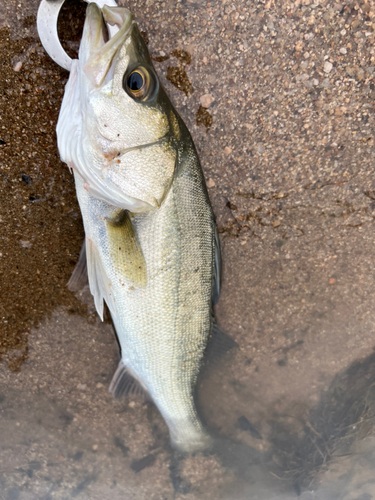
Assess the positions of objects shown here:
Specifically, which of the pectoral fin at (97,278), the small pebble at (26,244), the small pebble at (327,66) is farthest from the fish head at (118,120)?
the small pebble at (327,66)

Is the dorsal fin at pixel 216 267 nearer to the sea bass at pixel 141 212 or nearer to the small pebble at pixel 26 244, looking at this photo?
the sea bass at pixel 141 212

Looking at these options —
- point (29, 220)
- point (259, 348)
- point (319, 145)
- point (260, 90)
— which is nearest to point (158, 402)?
point (259, 348)

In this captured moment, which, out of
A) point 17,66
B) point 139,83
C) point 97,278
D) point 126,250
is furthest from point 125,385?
point 17,66

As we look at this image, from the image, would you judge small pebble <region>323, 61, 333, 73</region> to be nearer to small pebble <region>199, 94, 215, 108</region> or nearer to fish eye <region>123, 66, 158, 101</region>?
small pebble <region>199, 94, 215, 108</region>

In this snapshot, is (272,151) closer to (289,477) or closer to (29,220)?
(29,220)

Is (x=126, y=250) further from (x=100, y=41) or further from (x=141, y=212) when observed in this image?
(x=100, y=41)

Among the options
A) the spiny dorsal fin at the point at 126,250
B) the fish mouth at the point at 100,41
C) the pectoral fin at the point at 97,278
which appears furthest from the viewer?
the pectoral fin at the point at 97,278

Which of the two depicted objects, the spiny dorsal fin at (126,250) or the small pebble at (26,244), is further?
the small pebble at (26,244)

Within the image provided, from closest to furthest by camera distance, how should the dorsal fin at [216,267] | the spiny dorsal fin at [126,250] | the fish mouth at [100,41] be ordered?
the fish mouth at [100,41] < the spiny dorsal fin at [126,250] < the dorsal fin at [216,267]
